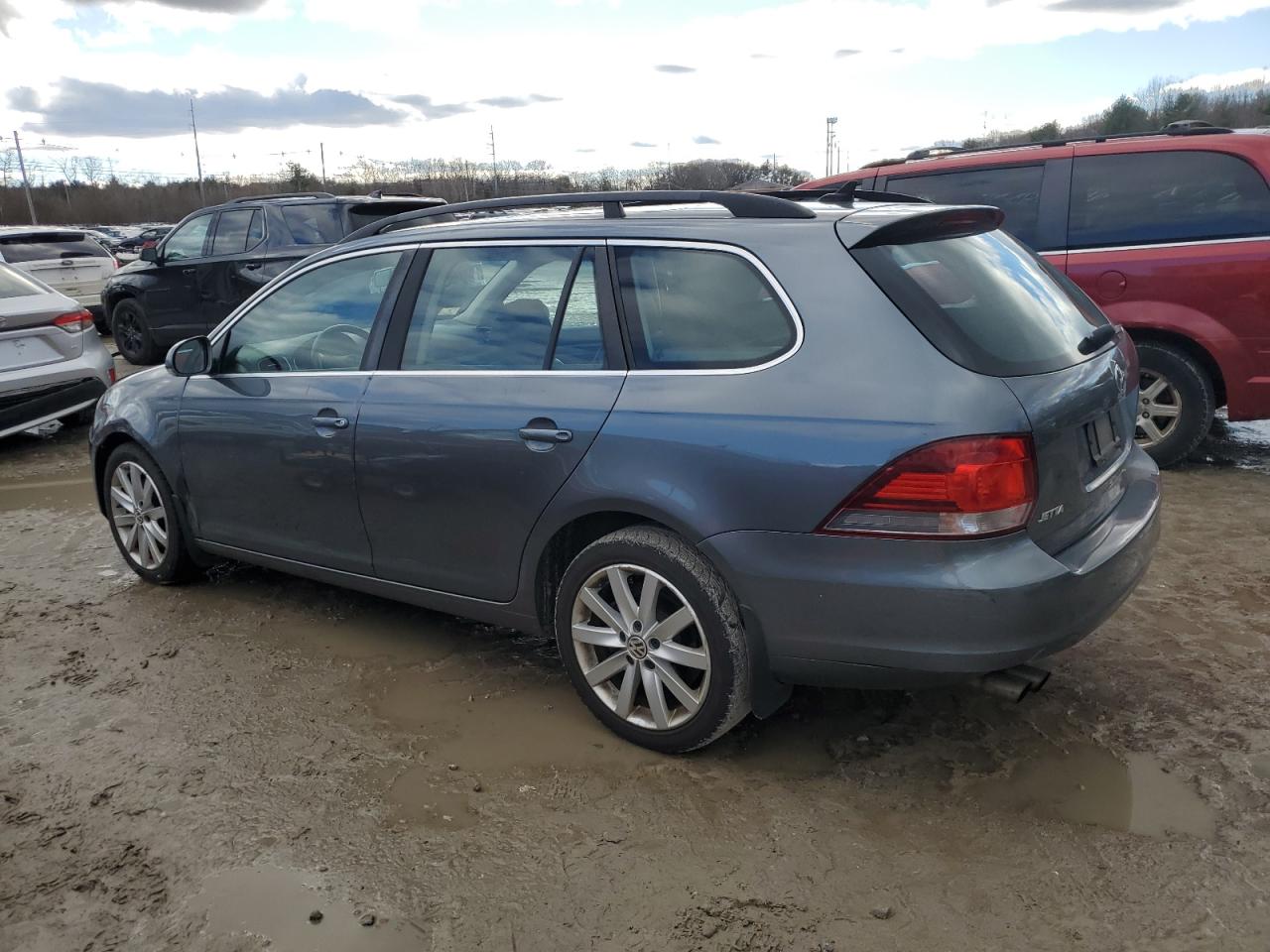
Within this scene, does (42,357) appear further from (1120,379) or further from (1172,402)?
→ (1172,402)

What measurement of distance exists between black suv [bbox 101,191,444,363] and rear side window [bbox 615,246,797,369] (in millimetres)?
7134

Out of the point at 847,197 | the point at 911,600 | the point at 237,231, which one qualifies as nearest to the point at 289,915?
the point at 911,600

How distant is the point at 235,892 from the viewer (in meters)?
2.74

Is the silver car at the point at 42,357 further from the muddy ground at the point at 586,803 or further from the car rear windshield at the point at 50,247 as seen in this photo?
the car rear windshield at the point at 50,247

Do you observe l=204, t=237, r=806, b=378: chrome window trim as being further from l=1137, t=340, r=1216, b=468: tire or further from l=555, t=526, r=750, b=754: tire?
l=1137, t=340, r=1216, b=468: tire

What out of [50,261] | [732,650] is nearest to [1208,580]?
[732,650]

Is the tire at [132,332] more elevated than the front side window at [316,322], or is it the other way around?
the front side window at [316,322]

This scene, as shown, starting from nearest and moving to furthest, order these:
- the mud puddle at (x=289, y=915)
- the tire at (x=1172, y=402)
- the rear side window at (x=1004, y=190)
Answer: the mud puddle at (x=289, y=915) → the tire at (x=1172, y=402) → the rear side window at (x=1004, y=190)

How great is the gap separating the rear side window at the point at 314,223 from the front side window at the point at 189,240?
131 centimetres

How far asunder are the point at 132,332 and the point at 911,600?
11891 mm

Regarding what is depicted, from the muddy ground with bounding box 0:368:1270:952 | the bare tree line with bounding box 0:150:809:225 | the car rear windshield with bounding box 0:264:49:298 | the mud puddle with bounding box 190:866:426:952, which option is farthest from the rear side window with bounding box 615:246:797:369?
the bare tree line with bounding box 0:150:809:225

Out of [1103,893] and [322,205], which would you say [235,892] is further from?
[322,205]

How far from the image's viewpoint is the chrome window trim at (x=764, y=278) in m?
2.94

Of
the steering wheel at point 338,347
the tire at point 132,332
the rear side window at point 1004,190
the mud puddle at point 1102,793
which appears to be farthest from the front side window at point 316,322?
the tire at point 132,332
